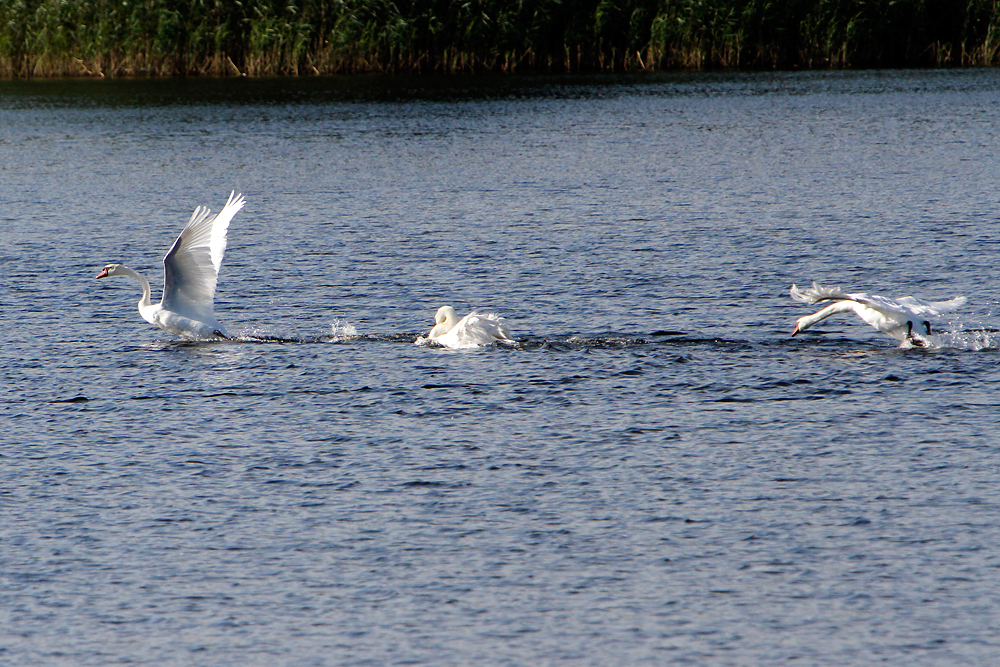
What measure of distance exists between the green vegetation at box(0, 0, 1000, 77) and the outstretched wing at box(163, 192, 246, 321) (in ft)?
136

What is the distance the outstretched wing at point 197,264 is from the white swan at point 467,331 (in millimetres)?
2572

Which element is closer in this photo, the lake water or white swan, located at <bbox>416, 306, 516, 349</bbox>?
the lake water

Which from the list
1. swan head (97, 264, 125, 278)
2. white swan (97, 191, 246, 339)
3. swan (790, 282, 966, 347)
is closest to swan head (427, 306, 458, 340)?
white swan (97, 191, 246, 339)

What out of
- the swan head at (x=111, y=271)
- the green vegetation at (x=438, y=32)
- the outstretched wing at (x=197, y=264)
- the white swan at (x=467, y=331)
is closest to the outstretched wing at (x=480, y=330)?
the white swan at (x=467, y=331)

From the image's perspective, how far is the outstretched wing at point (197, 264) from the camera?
1470 centimetres

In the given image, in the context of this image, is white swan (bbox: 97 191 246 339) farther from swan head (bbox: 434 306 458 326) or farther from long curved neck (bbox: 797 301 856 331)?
long curved neck (bbox: 797 301 856 331)

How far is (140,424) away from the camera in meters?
11.9

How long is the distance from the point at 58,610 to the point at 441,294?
952 cm

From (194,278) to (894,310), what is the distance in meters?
7.62

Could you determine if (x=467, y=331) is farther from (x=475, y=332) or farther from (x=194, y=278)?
(x=194, y=278)

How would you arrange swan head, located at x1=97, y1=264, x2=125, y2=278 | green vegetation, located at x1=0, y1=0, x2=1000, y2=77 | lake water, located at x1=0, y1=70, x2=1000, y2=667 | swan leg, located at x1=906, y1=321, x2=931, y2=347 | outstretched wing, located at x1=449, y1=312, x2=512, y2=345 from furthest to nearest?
green vegetation, located at x1=0, y1=0, x2=1000, y2=77 < swan head, located at x1=97, y1=264, x2=125, y2=278 < outstretched wing, located at x1=449, y1=312, x2=512, y2=345 < swan leg, located at x1=906, y1=321, x2=931, y2=347 < lake water, located at x1=0, y1=70, x2=1000, y2=667

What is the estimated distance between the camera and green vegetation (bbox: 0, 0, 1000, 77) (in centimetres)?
5544

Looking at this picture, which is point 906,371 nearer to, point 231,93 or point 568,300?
point 568,300

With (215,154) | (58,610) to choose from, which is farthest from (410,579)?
(215,154)
